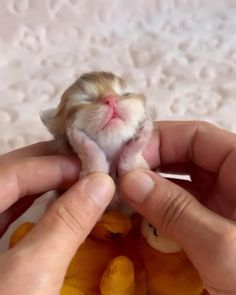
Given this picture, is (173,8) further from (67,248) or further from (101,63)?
(67,248)

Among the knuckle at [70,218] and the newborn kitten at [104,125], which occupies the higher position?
the newborn kitten at [104,125]

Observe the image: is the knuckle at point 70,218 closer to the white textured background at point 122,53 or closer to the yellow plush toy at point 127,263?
the yellow plush toy at point 127,263

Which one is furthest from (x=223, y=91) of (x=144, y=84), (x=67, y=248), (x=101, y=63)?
(x=67, y=248)

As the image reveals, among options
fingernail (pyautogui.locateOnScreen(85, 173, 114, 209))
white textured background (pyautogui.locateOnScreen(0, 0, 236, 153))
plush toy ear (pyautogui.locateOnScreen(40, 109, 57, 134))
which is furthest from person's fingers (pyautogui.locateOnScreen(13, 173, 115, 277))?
white textured background (pyautogui.locateOnScreen(0, 0, 236, 153))

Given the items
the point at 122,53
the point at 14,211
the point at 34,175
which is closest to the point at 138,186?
the point at 34,175

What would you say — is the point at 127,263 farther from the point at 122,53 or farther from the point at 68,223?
the point at 122,53

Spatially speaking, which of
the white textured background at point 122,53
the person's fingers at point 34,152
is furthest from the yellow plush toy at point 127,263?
the white textured background at point 122,53

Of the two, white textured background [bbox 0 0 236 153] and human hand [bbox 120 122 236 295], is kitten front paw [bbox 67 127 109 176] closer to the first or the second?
human hand [bbox 120 122 236 295]
